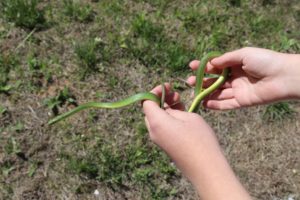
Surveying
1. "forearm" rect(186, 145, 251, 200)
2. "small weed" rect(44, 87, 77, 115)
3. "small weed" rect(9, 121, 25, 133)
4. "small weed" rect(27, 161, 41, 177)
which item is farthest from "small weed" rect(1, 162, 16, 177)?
"forearm" rect(186, 145, 251, 200)

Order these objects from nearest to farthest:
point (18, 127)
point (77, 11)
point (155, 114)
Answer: point (155, 114)
point (18, 127)
point (77, 11)

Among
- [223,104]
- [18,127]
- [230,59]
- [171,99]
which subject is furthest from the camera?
[18,127]

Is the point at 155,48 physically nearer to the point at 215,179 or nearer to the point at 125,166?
the point at 125,166

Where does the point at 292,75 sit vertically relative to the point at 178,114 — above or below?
above

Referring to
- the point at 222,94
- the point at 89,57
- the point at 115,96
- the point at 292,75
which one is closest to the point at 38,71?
the point at 89,57

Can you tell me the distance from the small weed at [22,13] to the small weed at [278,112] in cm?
206

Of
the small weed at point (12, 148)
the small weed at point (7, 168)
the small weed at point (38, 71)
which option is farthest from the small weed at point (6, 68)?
the small weed at point (7, 168)

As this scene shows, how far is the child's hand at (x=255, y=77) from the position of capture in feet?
9.92

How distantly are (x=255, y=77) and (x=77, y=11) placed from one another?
1.80m

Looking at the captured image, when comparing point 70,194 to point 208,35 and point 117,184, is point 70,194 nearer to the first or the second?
point 117,184

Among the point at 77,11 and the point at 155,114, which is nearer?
the point at 155,114

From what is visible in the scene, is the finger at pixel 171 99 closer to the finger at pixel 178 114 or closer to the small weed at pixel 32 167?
the finger at pixel 178 114

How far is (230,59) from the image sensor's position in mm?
3121

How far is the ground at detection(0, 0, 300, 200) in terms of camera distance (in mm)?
3568
